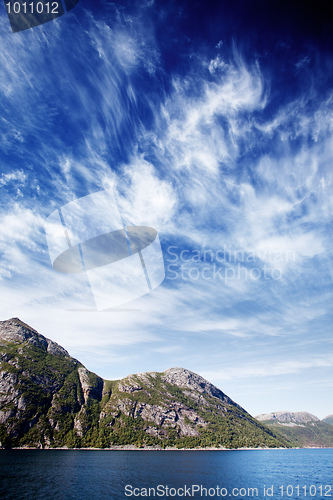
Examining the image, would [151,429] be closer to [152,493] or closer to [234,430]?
[234,430]

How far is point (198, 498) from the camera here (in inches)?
1202

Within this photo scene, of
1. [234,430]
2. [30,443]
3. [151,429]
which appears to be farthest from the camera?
[234,430]

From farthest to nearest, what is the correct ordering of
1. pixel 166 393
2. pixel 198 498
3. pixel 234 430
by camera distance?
pixel 166 393
pixel 234 430
pixel 198 498

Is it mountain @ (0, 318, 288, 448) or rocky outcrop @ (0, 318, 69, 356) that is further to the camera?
rocky outcrop @ (0, 318, 69, 356)

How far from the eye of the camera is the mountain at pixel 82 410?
121m

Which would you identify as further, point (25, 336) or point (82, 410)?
point (25, 336)

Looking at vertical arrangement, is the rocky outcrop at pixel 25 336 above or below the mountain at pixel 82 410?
above

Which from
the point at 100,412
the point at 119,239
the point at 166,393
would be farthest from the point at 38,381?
the point at 119,239

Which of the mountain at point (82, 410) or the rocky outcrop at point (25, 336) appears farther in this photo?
the rocky outcrop at point (25, 336)

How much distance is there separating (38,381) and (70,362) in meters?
43.6

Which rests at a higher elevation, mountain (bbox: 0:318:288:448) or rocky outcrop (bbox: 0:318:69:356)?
rocky outcrop (bbox: 0:318:69:356)

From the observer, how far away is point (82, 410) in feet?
476

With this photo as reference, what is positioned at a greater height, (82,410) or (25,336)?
(25,336)

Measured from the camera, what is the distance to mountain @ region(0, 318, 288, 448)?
397 feet
